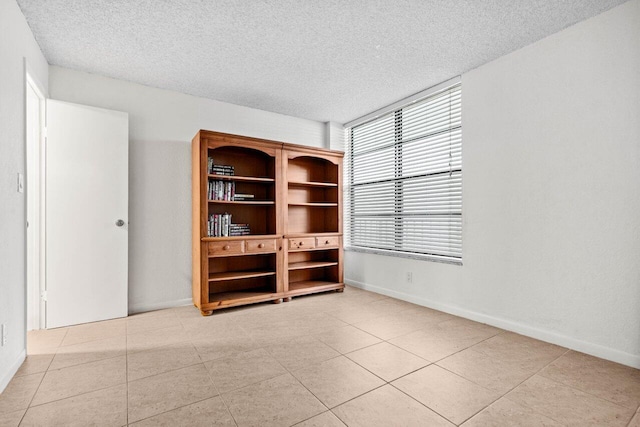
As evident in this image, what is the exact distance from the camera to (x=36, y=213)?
301cm

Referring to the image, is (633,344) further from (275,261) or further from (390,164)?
(275,261)

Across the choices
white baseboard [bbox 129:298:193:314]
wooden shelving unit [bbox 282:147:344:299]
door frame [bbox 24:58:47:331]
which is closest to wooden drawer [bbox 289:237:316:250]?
wooden shelving unit [bbox 282:147:344:299]

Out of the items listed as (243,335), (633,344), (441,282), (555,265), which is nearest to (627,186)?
(555,265)

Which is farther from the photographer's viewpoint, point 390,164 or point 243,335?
point 390,164

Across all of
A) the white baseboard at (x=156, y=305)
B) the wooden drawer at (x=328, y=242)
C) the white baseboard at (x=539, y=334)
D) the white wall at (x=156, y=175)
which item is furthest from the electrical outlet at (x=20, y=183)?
the white baseboard at (x=539, y=334)

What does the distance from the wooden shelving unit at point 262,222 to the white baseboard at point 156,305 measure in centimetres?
16

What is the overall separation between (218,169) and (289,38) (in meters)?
1.73

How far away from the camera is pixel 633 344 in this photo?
2238 mm

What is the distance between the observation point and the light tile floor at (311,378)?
66.7 inches

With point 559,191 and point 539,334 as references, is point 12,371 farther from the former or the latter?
point 559,191

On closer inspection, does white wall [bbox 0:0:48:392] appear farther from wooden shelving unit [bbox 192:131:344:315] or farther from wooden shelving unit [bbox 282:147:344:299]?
wooden shelving unit [bbox 282:147:344:299]

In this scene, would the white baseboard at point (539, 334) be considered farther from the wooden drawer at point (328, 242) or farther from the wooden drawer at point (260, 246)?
the wooden drawer at point (260, 246)

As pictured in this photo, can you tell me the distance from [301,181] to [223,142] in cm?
124

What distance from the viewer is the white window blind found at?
11.5 feet
